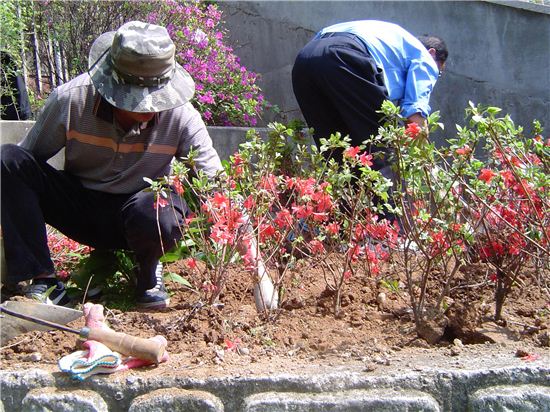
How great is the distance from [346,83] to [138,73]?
1488 mm

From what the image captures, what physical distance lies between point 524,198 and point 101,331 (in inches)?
62.8

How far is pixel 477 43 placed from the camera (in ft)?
Result: 20.8

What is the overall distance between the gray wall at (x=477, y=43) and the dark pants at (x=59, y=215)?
379cm

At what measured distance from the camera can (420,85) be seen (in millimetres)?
4301

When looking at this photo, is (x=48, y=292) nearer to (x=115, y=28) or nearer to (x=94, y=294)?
(x=94, y=294)

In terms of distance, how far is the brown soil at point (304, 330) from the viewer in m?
2.58

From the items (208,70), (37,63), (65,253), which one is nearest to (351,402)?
(65,253)

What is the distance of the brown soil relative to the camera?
258 cm

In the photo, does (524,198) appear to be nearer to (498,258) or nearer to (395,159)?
(498,258)

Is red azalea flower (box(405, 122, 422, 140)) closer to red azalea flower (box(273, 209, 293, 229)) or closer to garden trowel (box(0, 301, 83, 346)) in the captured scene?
red azalea flower (box(273, 209, 293, 229))

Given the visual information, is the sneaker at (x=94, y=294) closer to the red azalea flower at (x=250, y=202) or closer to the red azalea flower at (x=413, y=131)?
the red azalea flower at (x=250, y=202)

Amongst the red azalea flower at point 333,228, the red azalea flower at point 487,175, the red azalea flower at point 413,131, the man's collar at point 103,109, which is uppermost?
the red azalea flower at point 413,131

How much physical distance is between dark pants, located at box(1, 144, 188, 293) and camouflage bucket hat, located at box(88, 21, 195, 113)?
1.27 ft

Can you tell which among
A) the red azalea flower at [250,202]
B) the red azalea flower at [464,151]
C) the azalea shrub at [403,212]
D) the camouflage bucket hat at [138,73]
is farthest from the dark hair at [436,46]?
the red azalea flower at [250,202]
